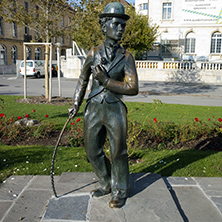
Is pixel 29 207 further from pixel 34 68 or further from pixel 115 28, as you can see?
pixel 34 68

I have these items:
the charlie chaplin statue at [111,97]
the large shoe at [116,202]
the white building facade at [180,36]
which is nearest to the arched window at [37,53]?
the white building facade at [180,36]

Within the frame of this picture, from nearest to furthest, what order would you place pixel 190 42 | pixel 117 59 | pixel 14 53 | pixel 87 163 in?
pixel 117 59 → pixel 87 163 → pixel 190 42 → pixel 14 53

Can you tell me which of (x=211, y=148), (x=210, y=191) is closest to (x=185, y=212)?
(x=210, y=191)

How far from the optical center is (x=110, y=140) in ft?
10.4

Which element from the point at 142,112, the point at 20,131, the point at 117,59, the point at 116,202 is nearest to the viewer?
the point at 117,59

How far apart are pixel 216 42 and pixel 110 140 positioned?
34.8m

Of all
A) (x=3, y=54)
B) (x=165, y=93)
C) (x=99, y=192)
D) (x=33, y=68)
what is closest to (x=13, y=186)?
(x=99, y=192)

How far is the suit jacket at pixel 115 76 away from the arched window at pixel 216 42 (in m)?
34.5

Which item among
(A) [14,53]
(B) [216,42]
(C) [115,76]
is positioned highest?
(B) [216,42]

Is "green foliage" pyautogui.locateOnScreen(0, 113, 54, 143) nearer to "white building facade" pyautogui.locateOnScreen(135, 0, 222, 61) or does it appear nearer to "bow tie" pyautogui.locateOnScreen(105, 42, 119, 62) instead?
"bow tie" pyautogui.locateOnScreen(105, 42, 119, 62)

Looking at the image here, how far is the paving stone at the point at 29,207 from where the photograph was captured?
3244mm

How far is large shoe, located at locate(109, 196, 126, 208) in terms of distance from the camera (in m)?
3.12

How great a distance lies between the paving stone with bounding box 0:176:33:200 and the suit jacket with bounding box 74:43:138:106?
2053mm

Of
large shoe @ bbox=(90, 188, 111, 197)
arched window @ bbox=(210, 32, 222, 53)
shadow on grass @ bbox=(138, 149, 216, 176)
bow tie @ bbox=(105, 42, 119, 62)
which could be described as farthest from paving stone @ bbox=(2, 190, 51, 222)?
arched window @ bbox=(210, 32, 222, 53)
